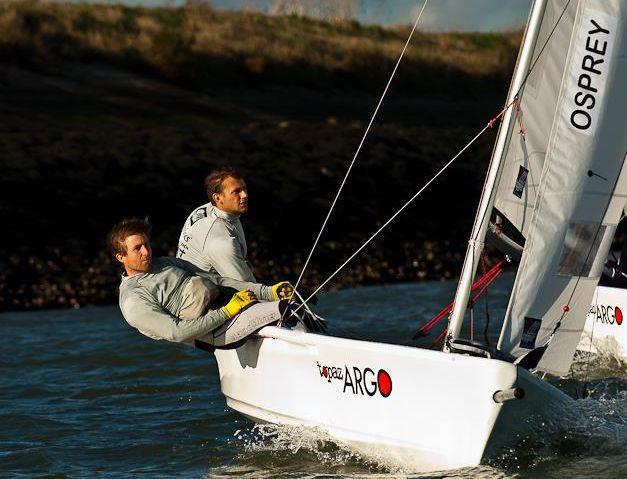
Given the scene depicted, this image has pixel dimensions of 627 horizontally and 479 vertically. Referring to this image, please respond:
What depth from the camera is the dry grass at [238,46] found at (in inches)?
1304

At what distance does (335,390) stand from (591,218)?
219cm

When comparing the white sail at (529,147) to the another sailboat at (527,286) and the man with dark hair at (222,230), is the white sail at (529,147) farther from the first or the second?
the man with dark hair at (222,230)

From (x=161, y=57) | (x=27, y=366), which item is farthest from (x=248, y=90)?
(x=27, y=366)

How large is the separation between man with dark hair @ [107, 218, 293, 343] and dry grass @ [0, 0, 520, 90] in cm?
2263

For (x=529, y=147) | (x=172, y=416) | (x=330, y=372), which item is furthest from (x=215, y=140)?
(x=330, y=372)

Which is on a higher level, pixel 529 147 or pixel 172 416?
pixel 529 147

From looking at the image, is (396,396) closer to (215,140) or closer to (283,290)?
(283,290)

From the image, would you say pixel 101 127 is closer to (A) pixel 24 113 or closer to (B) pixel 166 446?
(A) pixel 24 113

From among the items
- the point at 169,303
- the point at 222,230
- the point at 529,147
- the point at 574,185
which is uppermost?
the point at 529,147

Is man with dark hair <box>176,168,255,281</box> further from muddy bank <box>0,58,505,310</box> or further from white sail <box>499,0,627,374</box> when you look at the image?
muddy bank <box>0,58,505,310</box>

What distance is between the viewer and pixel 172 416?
11.9 meters

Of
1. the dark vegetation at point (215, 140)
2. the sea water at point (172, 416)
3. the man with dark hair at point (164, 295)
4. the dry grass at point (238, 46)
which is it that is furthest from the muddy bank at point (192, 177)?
the man with dark hair at point (164, 295)

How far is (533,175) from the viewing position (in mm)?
9406

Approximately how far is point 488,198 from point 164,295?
8.10 ft
